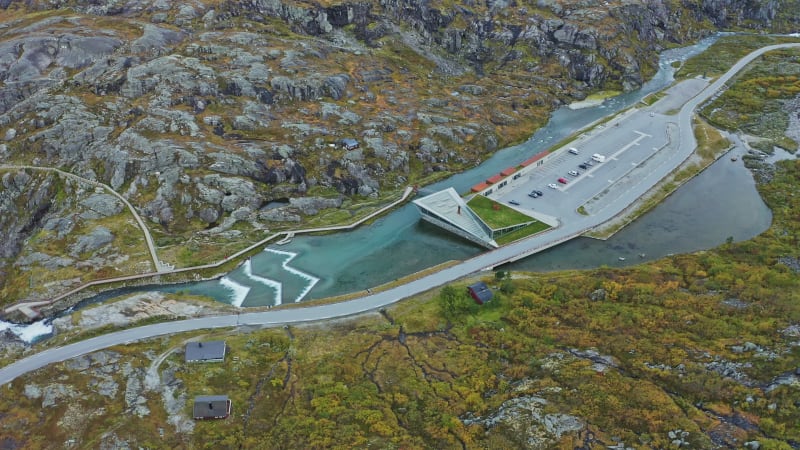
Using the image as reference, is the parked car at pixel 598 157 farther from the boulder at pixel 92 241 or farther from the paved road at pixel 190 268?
the boulder at pixel 92 241

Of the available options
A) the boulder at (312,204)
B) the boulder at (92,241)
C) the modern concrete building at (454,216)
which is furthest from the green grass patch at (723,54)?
the boulder at (92,241)

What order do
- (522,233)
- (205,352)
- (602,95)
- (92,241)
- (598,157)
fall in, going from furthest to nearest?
(602,95)
(598,157)
(522,233)
(92,241)
(205,352)

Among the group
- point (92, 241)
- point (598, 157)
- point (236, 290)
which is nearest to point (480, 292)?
point (236, 290)

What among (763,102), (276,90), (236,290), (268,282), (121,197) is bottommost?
(236,290)

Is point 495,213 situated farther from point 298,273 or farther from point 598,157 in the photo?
point 298,273

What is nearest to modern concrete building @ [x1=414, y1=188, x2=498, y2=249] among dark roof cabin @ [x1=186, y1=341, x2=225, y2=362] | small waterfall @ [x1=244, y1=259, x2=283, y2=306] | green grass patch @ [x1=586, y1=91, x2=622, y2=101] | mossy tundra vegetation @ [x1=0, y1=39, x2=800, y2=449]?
mossy tundra vegetation @ [x1=0, y1=39, x2=800, y2=449]

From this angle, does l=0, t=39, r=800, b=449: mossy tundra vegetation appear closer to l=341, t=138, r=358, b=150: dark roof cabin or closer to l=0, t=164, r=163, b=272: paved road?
l=0, t=164, r=163, b=272: paved road

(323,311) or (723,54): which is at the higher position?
(723,54)

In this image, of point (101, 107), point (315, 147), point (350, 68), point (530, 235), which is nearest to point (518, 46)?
point (350, 68)
